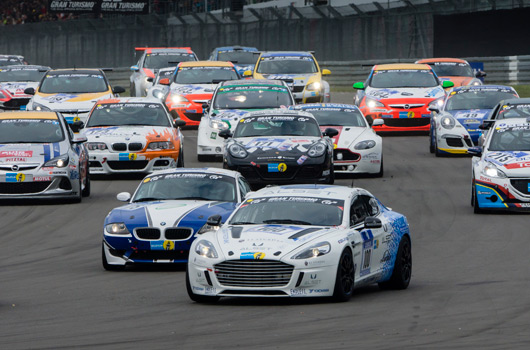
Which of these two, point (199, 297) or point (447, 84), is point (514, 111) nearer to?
point (447, 84)

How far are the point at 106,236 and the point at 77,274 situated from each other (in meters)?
0.56

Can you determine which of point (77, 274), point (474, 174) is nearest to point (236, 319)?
point (77, 274)

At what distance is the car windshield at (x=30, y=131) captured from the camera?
69.9 feet

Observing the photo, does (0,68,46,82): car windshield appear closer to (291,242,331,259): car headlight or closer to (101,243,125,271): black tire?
(101,243,125,271): black tire

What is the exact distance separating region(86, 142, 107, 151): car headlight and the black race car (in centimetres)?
262

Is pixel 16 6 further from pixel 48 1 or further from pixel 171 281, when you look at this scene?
pixel 171 281

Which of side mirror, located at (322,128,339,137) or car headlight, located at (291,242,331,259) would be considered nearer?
car headlight, located at (291,242,331,259)

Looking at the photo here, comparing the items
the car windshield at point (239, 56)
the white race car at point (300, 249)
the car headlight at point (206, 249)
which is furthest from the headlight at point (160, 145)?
the car windshield at point (239, 56)

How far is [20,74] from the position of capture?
37.8 metres

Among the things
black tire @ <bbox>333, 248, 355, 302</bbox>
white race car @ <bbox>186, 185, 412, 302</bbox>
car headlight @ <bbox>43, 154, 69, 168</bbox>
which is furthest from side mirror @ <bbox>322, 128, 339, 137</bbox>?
black tire @ <bbox>333, 248, 355, 302</bbox>

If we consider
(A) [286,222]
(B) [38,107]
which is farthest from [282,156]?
(B) [38,107]

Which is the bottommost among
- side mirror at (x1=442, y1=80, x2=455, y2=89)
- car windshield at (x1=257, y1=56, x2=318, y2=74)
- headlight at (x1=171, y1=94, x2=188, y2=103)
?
headlight at (x1=171, y1=94, x2=188, y2=103)

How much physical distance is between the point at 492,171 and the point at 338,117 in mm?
6651

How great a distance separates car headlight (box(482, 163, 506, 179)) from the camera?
19.0 meters
